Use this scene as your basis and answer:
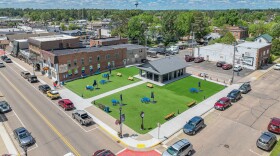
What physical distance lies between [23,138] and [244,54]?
6029 centimetres

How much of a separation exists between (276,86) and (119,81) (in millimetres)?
36045

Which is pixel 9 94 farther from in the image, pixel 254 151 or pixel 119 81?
pixel 254 151

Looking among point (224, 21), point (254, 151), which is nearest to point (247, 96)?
point (254, 151)

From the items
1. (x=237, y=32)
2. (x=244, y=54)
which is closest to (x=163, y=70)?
(x=244, y=54)

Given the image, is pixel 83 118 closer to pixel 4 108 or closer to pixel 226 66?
pixel 4 108

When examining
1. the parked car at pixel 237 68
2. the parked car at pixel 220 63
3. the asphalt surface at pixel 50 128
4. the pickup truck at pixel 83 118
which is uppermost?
the parked car at pixel 220 63

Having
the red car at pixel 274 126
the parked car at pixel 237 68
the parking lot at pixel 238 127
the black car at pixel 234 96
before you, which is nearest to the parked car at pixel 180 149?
the parking lot at pixel 238 127

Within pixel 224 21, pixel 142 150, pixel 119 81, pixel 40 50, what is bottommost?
pixel 142 150

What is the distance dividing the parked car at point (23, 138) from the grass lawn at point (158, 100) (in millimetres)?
12631

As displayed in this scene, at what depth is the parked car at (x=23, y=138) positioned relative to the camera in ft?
91.6

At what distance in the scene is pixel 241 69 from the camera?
63562 mm

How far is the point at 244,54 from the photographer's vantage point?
65.7 m

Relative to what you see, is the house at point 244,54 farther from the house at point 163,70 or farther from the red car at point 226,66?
the house at point 163,70

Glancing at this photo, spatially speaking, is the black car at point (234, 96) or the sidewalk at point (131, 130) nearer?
the sidewalk at point (131, 130)
